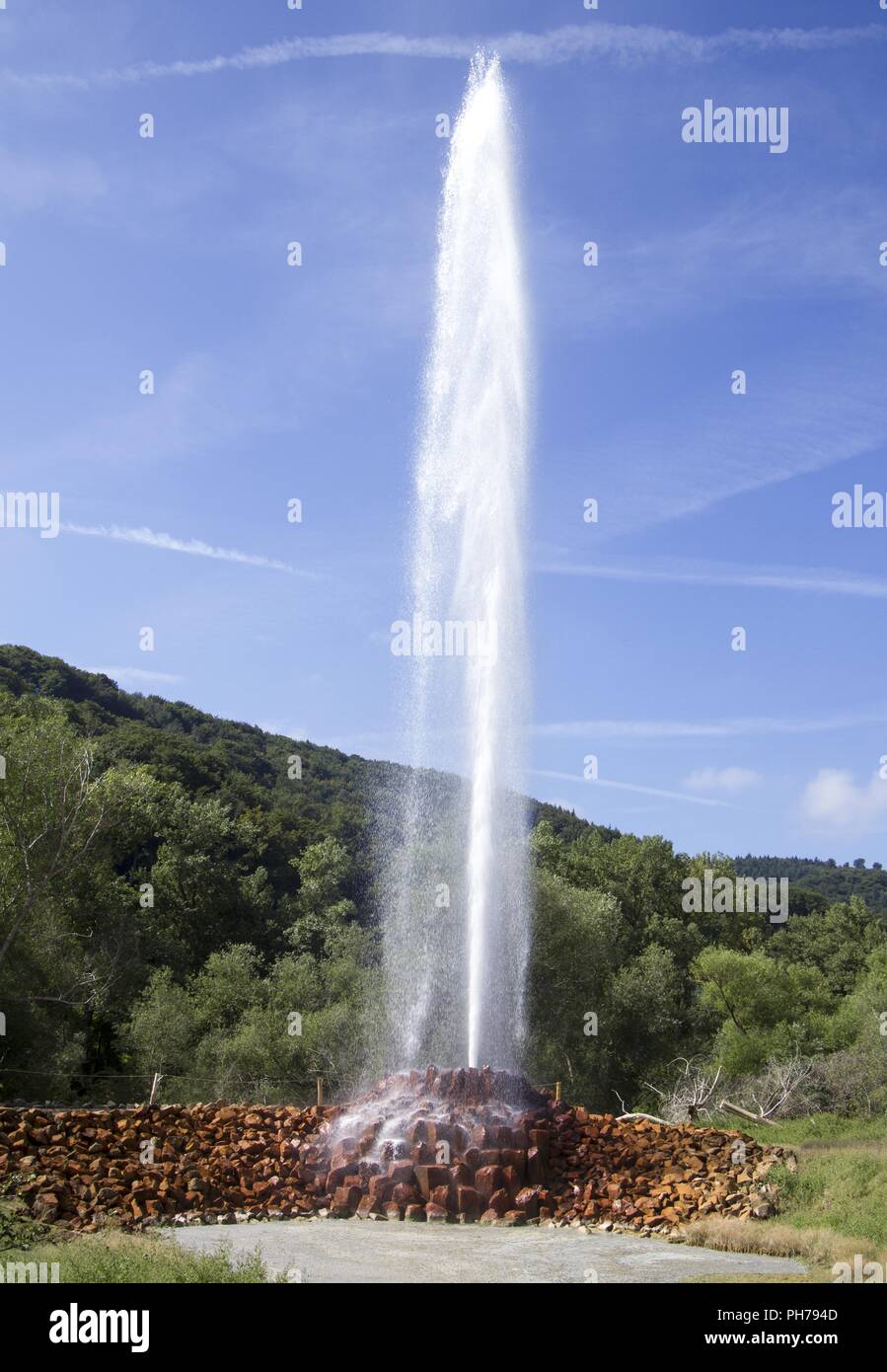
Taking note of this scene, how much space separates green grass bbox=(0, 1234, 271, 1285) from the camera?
9.45 m

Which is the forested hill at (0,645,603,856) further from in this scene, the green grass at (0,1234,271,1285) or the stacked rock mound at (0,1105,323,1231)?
the green grass at (0,1234,271,1285)

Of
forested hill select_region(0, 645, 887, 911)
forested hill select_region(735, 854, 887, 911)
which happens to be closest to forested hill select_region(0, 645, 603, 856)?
forested hill select_region(0, 645, 887, 911)

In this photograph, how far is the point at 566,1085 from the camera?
106 ft

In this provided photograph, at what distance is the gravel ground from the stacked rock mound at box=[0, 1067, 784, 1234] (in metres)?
0.61

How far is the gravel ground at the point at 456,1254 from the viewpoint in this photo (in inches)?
452

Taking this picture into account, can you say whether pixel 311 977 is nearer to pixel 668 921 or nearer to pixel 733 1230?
pixel 668 921

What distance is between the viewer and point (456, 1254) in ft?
41.8

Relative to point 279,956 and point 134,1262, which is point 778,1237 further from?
point 279,956

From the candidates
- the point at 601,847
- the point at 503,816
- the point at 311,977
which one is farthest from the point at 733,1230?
the point at 601,847

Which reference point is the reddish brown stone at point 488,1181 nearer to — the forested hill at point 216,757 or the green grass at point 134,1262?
the green grass at point 134,1262

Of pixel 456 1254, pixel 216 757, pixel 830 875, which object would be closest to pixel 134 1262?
pixel 456 1254

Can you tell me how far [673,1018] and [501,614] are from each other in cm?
2467

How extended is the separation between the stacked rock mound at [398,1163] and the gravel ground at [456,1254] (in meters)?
0.61

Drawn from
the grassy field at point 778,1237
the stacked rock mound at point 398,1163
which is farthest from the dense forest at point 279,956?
the grassy field at point 778,1237
